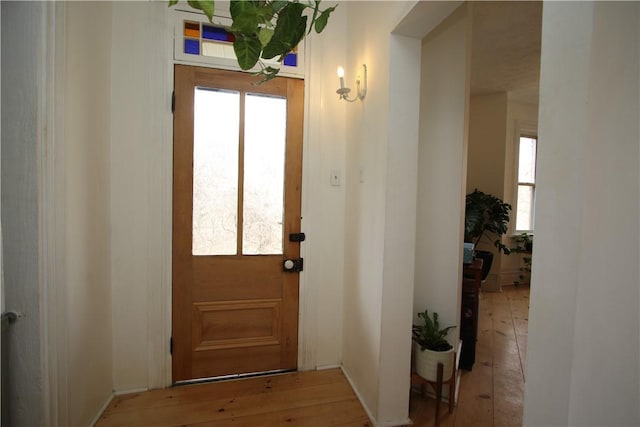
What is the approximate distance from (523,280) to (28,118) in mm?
5774

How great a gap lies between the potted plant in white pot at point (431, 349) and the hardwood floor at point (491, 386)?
251 millimetres

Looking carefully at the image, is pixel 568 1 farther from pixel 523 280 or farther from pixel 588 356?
pixel 523 280

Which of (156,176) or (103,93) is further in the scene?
(156,176)

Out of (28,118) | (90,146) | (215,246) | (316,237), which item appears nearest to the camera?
(28,118)

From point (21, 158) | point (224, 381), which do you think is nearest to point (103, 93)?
point (21, 158)

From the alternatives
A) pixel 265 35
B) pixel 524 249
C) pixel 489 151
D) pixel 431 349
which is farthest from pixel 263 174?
pixel 524 249

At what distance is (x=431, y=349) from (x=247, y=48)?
6.25 feet

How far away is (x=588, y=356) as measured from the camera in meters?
0.69

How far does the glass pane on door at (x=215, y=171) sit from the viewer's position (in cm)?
205

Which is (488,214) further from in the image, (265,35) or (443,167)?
(265,35)

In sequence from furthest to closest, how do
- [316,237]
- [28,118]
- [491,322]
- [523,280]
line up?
[523,280] → [491,322] → [316,237] → [28,118]

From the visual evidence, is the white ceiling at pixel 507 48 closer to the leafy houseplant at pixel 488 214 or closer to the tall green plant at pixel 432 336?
the leafy houseplant at pixel 488 214

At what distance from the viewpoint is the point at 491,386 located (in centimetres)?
210

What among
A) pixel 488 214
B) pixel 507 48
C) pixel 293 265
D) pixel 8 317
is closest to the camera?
pixel 8 317
